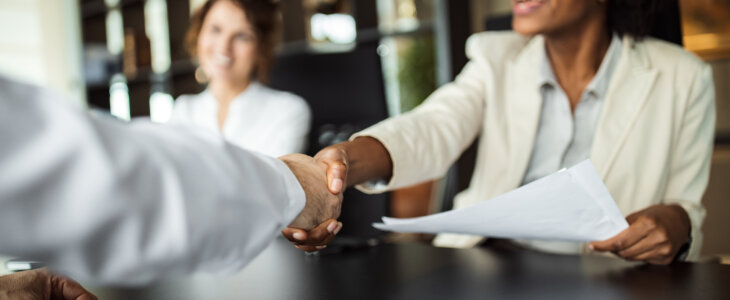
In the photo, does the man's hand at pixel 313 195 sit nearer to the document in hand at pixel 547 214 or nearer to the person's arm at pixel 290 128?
the document in hand at pixel 547 214

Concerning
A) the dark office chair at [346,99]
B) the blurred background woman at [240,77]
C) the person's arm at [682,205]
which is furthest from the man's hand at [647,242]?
the blurred background woman at [240,77]

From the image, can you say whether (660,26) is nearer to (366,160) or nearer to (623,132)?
(623,132)

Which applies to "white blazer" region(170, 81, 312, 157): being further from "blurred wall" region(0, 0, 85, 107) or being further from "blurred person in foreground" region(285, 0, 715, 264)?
"blurred wall" region(0, 0, 85, 107)

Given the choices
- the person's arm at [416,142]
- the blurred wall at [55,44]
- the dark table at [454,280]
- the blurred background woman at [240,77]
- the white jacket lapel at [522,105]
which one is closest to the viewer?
the dark table at [454,280]

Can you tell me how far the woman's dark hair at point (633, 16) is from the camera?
136 cm

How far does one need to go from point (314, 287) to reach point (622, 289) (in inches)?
14.7

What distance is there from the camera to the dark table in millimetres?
704

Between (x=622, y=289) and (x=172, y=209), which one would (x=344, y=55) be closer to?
(x=622, y=289)

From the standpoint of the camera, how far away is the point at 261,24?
2336mm

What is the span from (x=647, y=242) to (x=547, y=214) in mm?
218

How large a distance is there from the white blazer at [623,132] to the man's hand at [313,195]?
1.00ft

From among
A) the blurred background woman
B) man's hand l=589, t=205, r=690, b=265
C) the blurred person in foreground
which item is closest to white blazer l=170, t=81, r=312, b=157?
the blurred background woman

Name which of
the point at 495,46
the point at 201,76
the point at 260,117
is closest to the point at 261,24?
the point at 260,117

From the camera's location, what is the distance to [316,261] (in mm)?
941
